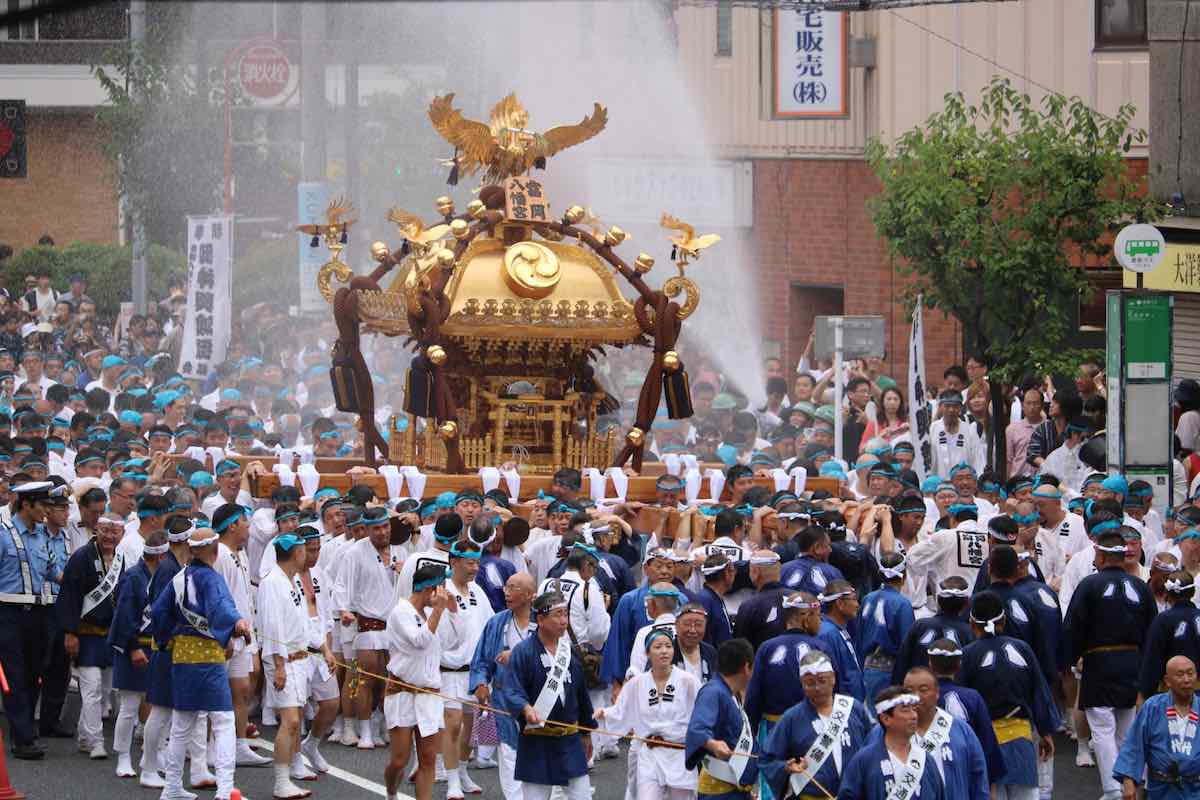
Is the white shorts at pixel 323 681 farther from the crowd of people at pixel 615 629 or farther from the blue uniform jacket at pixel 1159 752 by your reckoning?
the blue uniform jacket at pixel 1159 752

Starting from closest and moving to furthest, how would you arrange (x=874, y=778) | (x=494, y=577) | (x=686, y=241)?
(x=874, y=778), (x=494, y=577), (x=686, y=241)

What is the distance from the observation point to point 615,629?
12.0m

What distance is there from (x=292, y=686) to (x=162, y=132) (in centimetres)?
1824

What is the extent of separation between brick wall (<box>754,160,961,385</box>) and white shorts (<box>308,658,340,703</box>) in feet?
47.5

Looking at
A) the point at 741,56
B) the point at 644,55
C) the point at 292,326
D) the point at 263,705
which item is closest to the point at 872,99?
the point at 741,56

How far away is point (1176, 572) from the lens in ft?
41.3

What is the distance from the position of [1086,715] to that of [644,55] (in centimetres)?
2012

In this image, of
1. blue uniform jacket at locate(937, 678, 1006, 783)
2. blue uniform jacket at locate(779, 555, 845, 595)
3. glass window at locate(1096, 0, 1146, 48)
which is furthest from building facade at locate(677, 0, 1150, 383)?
blue uniform jacket at locate(937, 678, 1006, 783)

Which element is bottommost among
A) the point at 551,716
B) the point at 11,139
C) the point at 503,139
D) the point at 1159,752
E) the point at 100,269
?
the point at 1159,752

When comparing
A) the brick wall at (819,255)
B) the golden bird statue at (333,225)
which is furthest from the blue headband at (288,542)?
the brick wall at (819,255)

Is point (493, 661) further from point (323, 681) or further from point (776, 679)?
point (323, 681)

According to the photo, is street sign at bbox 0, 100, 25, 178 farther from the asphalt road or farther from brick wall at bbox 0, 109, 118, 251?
the asphalt road

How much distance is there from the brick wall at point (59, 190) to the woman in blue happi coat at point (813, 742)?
1358 inches

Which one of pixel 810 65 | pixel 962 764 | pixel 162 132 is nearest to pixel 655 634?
pixel 962 764
